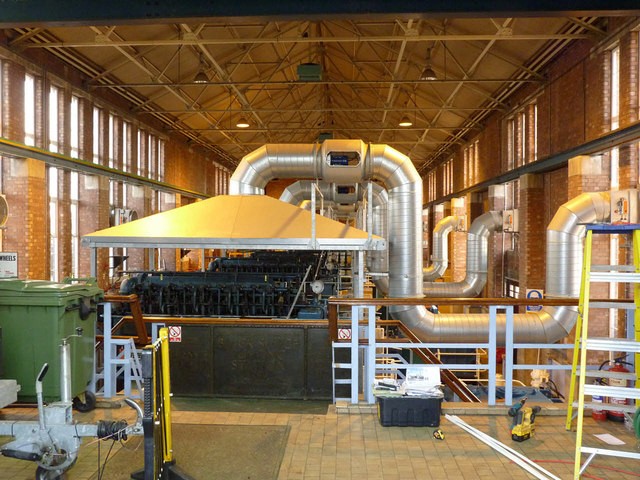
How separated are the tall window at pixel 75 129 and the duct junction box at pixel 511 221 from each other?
12.9 meters

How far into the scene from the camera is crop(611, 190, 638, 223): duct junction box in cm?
980

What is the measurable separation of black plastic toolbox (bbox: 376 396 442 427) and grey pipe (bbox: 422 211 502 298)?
13.0 meters

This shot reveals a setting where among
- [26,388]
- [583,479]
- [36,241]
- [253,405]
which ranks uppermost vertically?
[36,241]

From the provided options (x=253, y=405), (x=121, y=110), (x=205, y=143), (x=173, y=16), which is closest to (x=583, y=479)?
(x=253, y=405)

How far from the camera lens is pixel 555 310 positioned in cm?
1066

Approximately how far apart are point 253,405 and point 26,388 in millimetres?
3074

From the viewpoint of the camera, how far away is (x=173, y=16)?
4.80 metres

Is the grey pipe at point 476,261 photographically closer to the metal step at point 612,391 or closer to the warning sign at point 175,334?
the warning sign at point 175,334

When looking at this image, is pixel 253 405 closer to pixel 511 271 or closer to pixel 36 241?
pixel 36 241

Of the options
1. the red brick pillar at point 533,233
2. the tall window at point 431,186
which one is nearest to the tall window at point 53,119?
the red brick pillar at point 533,233

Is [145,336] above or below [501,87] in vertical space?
below

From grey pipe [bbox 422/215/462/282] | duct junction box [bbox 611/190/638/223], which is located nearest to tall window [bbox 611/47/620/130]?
duct junction box [bbox 611/190/638/223]

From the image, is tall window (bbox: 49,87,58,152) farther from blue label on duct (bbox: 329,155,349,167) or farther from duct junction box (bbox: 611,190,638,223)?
duct junction box (bbox: 611,190,638,223)

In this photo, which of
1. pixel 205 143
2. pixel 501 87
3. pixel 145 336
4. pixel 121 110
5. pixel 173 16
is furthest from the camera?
pixel 205 143
